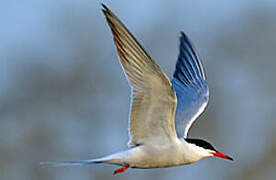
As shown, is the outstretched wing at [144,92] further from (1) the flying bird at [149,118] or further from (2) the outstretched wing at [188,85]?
(2) the outstretched wing at [188,85]

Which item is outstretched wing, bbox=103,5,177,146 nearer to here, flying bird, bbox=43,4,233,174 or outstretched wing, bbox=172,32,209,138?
flying bird, bbox=43,4,233,174

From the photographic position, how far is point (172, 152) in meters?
8.52

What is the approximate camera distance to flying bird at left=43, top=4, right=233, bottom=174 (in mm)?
7926

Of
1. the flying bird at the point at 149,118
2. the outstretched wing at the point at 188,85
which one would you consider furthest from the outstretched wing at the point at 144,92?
the outstretched wing at the point at 188,85

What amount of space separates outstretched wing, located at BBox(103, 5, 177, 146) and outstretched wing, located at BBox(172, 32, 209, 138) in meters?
0.91

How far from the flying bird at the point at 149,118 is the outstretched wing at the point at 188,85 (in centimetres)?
2

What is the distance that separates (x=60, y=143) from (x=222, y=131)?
243cm

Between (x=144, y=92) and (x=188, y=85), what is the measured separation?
2.06m

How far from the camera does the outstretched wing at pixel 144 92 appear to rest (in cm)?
788

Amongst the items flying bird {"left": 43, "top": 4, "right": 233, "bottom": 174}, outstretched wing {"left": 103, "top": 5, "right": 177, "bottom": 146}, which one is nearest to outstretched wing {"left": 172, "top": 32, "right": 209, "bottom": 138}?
flying bird {"left": 43, "top": 4, "right": 233, "bottom": 174}

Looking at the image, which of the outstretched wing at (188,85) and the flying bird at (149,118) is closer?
the flying bird at (149,118)

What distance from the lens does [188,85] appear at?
33.4 ft

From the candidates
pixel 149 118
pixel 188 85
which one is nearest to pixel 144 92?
pixel 149 118

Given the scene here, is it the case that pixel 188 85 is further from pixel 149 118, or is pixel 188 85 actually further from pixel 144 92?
pixel 144 92
